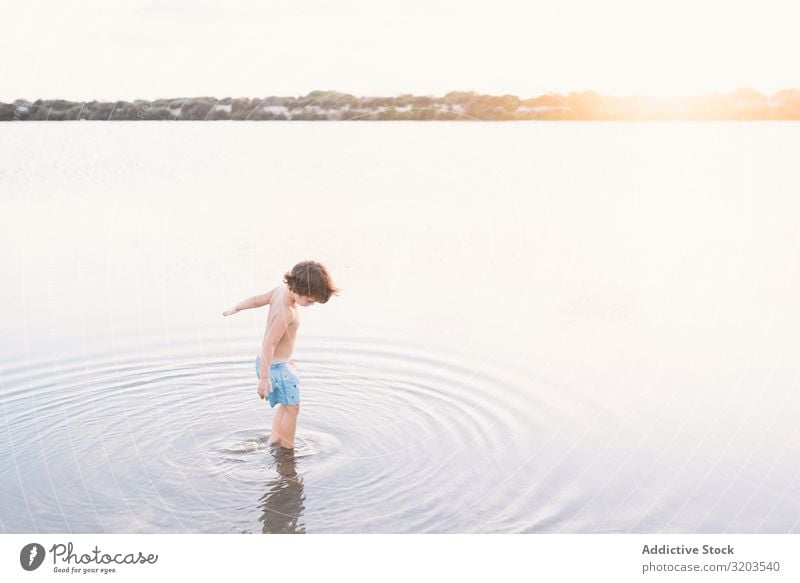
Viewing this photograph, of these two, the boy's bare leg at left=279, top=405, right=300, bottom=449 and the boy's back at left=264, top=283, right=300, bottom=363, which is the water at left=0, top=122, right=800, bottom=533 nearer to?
the boy's bare leg at left=279, top=405, right=300, bottom=449

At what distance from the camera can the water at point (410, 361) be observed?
632cm

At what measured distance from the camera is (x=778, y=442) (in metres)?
7.31

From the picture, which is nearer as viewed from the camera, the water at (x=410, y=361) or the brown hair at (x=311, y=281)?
the water at (x=410, y=361)

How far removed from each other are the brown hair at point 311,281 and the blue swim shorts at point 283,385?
2.36 ft

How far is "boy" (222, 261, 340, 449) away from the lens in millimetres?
6484

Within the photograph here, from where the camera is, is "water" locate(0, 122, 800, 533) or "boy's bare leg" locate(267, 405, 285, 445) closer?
"water" locate(0, 122, 800, 533)

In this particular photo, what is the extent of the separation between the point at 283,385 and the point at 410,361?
9.57 ft

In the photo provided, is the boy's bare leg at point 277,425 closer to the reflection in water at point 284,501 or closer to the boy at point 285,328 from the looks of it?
the boy at point 285,328

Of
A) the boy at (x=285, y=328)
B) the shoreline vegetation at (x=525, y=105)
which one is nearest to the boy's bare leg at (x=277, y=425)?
the boy at (x=285, y=328)
